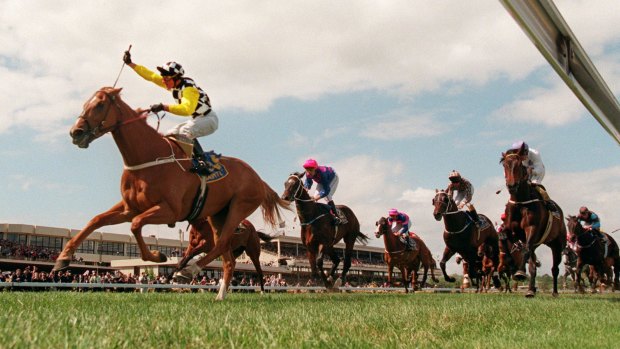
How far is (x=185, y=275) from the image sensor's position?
7.89 meters

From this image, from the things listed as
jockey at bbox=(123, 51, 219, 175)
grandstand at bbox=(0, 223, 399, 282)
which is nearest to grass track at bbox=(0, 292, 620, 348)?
jockey at bbox=(123, 51, 219, 175)

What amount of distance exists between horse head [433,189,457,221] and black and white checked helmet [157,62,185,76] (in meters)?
8.73

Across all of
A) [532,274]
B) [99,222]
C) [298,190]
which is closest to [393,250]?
[298,190]

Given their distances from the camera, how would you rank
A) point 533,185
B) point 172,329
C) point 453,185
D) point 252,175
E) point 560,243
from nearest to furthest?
point 172,329 → point 252,175 → point 533,185 → point 560,243 → point 453,185

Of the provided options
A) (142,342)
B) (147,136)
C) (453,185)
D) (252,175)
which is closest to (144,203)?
(147,136)

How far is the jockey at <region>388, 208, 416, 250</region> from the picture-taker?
21859 mm

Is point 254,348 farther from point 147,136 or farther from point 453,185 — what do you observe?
point 453,185

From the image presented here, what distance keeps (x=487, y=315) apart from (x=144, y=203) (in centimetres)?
437

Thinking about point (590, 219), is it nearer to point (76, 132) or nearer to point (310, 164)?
point (310, 164)

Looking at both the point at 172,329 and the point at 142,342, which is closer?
the point at 142,342

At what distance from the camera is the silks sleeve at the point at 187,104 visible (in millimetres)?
8289

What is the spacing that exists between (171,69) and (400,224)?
14.8 metres

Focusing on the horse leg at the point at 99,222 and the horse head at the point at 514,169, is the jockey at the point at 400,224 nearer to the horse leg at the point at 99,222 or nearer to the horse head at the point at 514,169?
the horse head at the point at 514,169

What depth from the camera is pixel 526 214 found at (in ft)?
39.8
